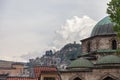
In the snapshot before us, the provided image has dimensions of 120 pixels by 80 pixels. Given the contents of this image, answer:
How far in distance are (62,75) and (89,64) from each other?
3.02m

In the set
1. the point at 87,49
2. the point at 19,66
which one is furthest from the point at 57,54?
the point at 87,49

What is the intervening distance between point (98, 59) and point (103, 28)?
17.6 ft

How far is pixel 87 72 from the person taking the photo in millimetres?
30812

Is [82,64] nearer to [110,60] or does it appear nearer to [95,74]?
[95,74]

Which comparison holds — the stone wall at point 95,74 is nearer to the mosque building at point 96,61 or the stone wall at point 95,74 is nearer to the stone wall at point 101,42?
the mosque building at point 96,61

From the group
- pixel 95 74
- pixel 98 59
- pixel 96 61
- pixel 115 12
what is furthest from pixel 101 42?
pixel 115 12

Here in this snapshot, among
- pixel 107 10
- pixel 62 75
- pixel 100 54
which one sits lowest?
pixel 62 75

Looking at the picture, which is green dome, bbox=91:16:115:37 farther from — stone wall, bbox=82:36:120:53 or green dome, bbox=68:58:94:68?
green dome, bbox=68:58:94:68

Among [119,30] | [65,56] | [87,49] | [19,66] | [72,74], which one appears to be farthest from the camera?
[65,56]

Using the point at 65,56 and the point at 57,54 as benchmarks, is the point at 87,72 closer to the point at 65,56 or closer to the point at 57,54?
the point at 65,56

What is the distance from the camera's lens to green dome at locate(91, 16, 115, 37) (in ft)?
117

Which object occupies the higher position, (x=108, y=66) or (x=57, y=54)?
(x=57, y=54)

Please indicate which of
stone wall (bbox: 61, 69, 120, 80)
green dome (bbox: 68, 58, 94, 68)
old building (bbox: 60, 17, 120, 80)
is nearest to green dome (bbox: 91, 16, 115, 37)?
old building (bbox: 60, 17, 120, 80)

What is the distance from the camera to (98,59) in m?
32.4
